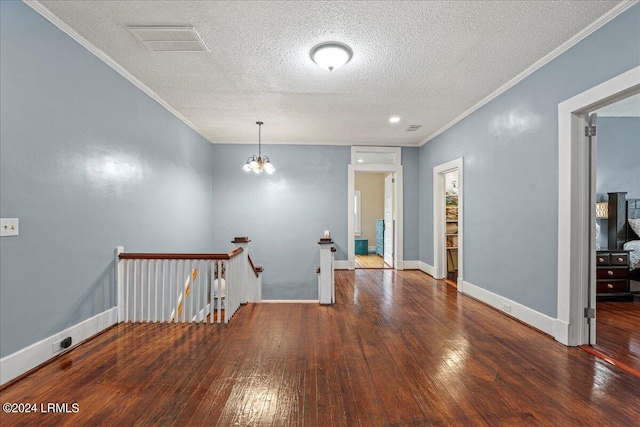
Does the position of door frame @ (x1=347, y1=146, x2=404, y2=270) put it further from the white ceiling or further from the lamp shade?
the white ceiling

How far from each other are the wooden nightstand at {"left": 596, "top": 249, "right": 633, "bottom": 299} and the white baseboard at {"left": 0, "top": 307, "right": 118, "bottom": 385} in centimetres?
628

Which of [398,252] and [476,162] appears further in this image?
[398,252]

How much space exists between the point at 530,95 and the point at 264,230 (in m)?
5.41

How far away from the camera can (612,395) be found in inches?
80.8

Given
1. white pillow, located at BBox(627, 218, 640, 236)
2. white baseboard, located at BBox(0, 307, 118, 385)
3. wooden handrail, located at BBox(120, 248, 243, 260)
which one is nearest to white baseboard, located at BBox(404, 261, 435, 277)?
white pillow, located at BBox(627, 218, 640, 236)

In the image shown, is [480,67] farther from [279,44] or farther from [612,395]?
[612,395]

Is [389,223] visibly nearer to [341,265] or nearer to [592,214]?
[341,265]

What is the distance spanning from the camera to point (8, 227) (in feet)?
7.07

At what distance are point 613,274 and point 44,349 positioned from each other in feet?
21.7

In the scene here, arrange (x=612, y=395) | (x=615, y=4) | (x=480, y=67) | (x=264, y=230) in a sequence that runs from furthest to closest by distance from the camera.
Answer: (x=264, y=230) < (x=480, y=67) < (x=615, y=4) < (x=612, y=395)

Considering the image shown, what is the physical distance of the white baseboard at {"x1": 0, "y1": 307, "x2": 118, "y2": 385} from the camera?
7.06ft

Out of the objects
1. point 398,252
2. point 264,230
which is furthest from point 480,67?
point 264,230

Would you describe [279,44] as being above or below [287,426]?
above

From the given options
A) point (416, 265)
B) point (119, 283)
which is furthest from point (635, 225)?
point (119, 283)
